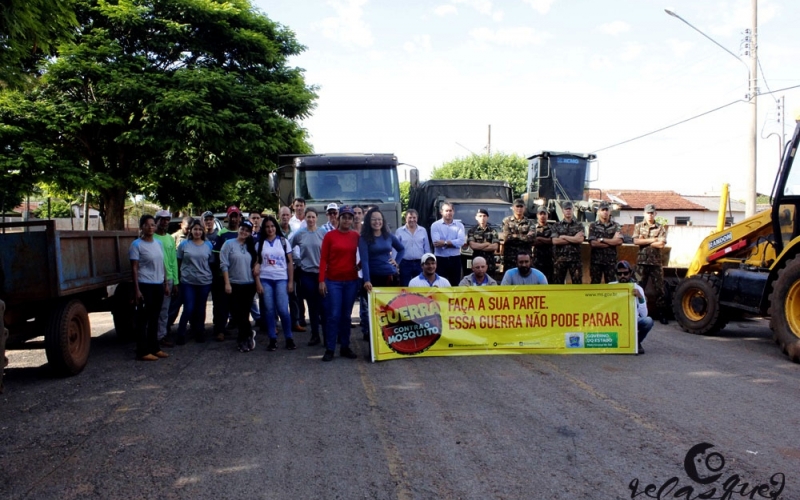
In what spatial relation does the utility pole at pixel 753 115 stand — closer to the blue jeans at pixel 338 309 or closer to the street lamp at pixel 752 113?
the street lamp at pixel 752 113

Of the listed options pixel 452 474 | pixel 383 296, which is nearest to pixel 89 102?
pixel 383 296

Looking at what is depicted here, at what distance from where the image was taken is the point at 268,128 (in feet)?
75.9

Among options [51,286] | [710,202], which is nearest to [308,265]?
[51,286]

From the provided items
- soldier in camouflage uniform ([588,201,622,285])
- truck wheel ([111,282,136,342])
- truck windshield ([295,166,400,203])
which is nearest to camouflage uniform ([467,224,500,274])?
soldier in camouflage uniform ([588,201,622,285])

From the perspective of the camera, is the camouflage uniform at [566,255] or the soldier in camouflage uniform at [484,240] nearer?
the soldier in camouflage uniform at [484,240]

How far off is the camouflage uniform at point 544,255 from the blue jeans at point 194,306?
5.35 meters

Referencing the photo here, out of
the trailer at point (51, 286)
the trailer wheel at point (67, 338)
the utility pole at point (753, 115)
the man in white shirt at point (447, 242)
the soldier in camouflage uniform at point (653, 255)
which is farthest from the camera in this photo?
the utility pole at point (753, 115)

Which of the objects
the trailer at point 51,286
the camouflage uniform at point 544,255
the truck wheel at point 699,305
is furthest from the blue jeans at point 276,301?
the truck wheel at point 699,305

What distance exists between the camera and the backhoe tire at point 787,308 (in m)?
7.99

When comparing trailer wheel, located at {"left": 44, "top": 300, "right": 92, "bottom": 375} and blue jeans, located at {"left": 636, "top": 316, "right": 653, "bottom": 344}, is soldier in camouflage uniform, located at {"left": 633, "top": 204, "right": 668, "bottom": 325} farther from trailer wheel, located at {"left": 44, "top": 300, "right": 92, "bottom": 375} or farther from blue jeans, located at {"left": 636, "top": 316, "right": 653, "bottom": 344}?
trailer wheel, located at {"left": 44, "top": 300, "right": 92, "bottom": 375}

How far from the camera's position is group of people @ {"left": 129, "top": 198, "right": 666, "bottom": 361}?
8141mm

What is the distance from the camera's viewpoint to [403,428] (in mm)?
5234

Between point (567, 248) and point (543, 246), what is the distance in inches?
15.5

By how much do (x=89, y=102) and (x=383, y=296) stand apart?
1786cm
